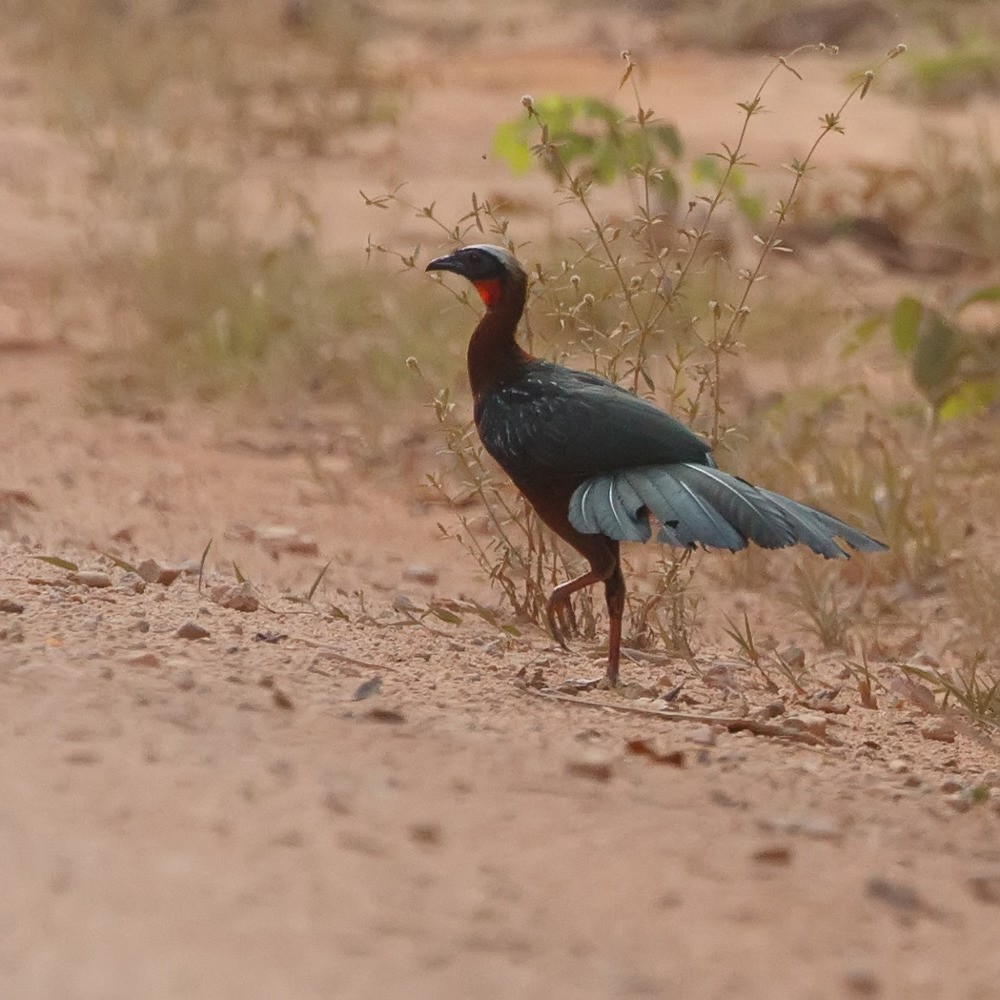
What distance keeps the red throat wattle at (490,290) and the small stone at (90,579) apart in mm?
995

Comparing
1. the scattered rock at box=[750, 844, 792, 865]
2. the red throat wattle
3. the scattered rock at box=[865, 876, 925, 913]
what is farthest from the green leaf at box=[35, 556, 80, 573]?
the scattered rock at box=[865, 876, 925, 913]

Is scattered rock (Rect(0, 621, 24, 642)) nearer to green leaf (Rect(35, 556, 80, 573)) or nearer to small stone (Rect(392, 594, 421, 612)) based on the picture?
green leaf (Rect(35, 556, 80, 573))

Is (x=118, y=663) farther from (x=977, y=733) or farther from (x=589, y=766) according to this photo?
(x=977, y=733)

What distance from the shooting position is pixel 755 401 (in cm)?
725

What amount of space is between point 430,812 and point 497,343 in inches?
60.9

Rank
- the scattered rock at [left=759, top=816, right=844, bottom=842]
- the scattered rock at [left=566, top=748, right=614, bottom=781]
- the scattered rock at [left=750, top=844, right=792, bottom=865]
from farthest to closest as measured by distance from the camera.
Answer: the scattered rock at [left=566, top=748, right=614, bottom=781] < the scattered rock at [left=759, top=816, right=844, bottom=842] < the scattered rock at [left=750, top=844, right=792, bottom=865]

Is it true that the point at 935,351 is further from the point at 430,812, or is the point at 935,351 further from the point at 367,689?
the point at 430,812

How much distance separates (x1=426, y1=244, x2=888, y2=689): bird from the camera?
12.2ft

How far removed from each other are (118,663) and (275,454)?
134 inches

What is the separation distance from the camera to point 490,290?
4270mm

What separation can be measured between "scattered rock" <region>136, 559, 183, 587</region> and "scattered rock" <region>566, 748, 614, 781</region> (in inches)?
60.6

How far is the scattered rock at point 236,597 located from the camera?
4309 mm

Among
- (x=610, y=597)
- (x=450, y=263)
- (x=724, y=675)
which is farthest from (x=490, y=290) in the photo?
(x=724, y=675)

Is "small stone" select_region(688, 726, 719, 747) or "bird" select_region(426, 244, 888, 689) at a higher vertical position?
"bird" select_region(426, 244, 888, 689)
